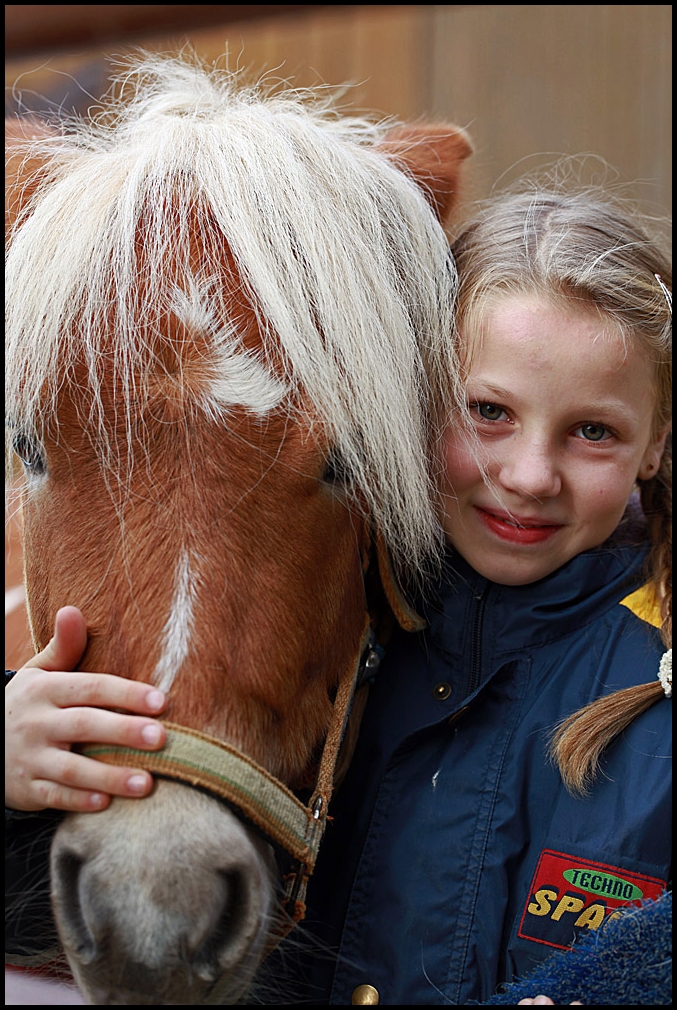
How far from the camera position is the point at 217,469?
2.19 feet

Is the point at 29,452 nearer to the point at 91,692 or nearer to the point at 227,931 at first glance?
the point at 91,692

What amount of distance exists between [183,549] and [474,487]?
344 millimetres

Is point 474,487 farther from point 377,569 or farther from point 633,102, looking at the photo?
point 633,102

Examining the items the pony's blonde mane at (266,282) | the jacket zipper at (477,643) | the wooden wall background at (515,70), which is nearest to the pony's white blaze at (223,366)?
the pony's blonde mane at (266,282)

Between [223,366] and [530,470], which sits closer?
[223,366]

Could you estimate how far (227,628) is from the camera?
64 centimetres

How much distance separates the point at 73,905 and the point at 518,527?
527mm

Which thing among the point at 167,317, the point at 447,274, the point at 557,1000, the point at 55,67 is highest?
the point at 55,67

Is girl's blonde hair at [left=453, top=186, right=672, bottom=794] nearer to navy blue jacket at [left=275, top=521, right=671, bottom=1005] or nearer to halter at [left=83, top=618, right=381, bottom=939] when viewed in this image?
navy blue jacket at [left=275, top=521, right=671, bottom=1005]

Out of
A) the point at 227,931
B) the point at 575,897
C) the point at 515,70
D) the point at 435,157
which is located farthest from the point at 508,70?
the point at 227,931

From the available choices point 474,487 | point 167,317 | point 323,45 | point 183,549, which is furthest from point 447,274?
point 323,45

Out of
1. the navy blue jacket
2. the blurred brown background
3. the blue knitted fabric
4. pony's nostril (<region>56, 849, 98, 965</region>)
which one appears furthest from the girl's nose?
the blurred brown background

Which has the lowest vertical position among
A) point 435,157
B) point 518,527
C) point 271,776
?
point 271,776

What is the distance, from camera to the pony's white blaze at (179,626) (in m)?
0.62
